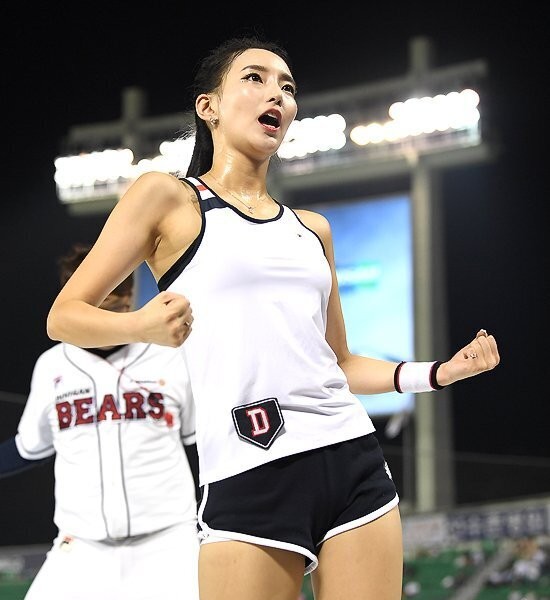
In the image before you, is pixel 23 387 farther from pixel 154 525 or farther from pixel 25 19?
pixel 25 19

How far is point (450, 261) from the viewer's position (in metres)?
19.5

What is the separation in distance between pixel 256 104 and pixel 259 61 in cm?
12

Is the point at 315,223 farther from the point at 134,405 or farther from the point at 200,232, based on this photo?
the point at 134,405

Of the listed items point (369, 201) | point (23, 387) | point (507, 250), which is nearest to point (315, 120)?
point (369, 201)

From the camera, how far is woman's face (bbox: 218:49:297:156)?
A: 6.98 ft

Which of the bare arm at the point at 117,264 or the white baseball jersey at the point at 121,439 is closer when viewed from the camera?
the bare arm at the point at 117,264

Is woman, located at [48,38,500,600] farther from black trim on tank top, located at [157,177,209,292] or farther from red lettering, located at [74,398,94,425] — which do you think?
red lettering, located at [74,398,94,425]

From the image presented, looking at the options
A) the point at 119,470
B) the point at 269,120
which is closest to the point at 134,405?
the point at 119,470

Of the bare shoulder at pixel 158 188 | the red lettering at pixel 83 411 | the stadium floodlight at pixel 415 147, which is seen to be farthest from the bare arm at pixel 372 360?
the stadium floodlight at pixel 415 147

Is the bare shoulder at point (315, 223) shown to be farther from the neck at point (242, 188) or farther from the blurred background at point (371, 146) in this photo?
the blurred background at point (371, 146)

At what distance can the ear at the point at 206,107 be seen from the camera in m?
Result: 2.25

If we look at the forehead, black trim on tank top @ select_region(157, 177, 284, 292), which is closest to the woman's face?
the forehead

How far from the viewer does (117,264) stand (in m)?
1.91

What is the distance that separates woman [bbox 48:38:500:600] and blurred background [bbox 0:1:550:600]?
10.1 metres
